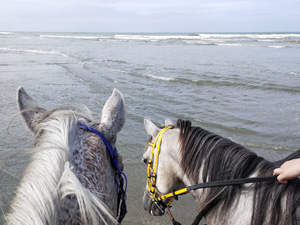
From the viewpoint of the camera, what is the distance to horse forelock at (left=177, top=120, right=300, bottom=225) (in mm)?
1631

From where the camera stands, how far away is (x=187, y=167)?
7.14ft

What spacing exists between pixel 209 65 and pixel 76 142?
54.4 ft

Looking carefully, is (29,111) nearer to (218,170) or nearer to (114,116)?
(114,116)

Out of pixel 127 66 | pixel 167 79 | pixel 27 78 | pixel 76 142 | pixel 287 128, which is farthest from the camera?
pixel 127 66

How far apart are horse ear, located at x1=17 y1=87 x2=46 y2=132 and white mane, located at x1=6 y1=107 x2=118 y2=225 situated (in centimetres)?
33

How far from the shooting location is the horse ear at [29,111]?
1561 millimetres

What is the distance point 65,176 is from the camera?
1.05m

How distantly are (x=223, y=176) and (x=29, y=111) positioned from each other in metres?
1.49

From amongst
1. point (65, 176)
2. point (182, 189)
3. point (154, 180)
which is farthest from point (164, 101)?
point (65, 176)

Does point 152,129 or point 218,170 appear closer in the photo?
point 218,170

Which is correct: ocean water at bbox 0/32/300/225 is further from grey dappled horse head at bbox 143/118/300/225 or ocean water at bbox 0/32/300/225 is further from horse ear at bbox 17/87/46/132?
grey dappled horse head at bbox 143/118/300/225

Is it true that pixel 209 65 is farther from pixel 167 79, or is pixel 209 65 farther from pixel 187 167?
pixel 187 167

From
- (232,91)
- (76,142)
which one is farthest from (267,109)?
(76,142)

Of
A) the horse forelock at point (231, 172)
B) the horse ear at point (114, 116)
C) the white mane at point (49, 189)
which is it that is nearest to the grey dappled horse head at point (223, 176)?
the horse forelock at point (231, 172)
